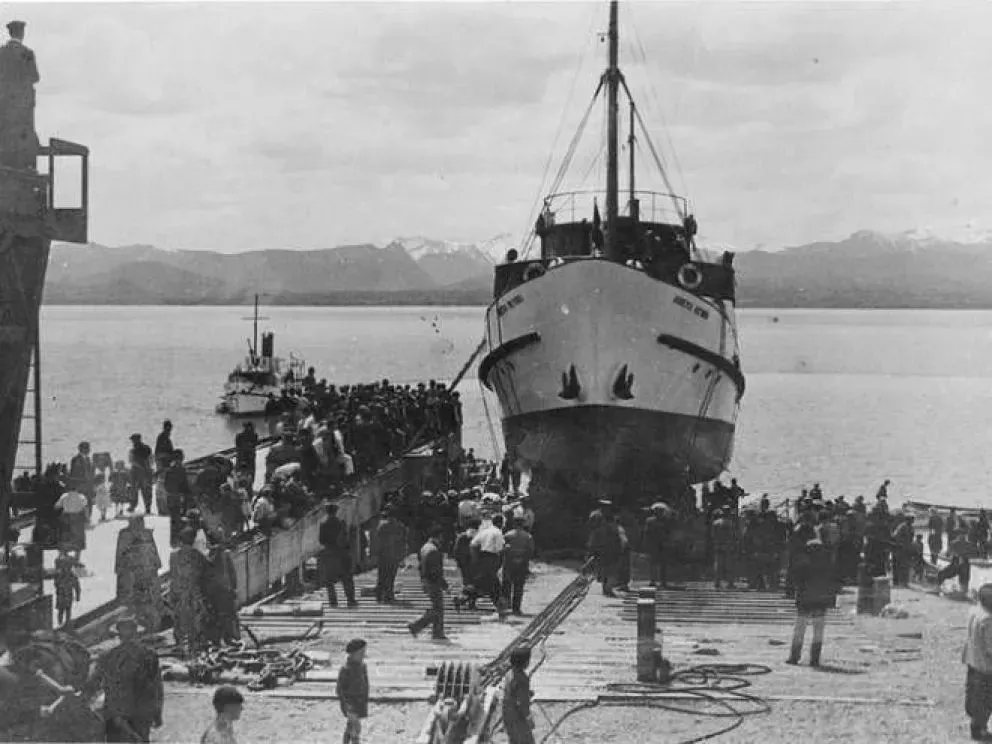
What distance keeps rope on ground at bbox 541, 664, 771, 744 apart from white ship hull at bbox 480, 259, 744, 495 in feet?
35.4

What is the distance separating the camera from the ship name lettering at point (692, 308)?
22.1 meters

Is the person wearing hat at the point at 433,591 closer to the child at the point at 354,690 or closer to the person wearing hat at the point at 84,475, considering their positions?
the child at the point at 354,690

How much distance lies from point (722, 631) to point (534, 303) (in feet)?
36.3

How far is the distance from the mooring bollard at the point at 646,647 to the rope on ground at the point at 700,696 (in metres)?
0.11

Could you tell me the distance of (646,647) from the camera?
1020 centimetres

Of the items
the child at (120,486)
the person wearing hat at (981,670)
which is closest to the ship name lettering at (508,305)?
the child at (120,486)

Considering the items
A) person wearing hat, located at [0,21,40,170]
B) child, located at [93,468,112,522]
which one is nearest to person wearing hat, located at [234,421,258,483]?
child, located at [93,468,112,522]

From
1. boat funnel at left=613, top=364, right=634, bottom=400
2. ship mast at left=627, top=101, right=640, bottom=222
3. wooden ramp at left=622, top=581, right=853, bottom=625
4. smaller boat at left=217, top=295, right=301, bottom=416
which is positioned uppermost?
ship mast at left=627, top=101, right=640, bottom=222

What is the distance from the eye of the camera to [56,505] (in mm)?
13906

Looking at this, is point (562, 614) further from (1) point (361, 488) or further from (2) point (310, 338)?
(2) point (310, 338)

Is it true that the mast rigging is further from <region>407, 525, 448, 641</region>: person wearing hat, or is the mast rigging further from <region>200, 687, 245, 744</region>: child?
<region>200, 687, 245, 744</region>: child

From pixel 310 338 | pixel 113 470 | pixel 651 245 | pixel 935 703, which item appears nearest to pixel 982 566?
pixel 651 245

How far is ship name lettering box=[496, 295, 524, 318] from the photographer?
22.9 m

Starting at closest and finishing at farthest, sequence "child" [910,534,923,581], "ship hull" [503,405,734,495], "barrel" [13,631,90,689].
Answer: "barrel" [13,631,90,689], "child" [910,534,923,581], "ship hull" [503,405,734,495]
